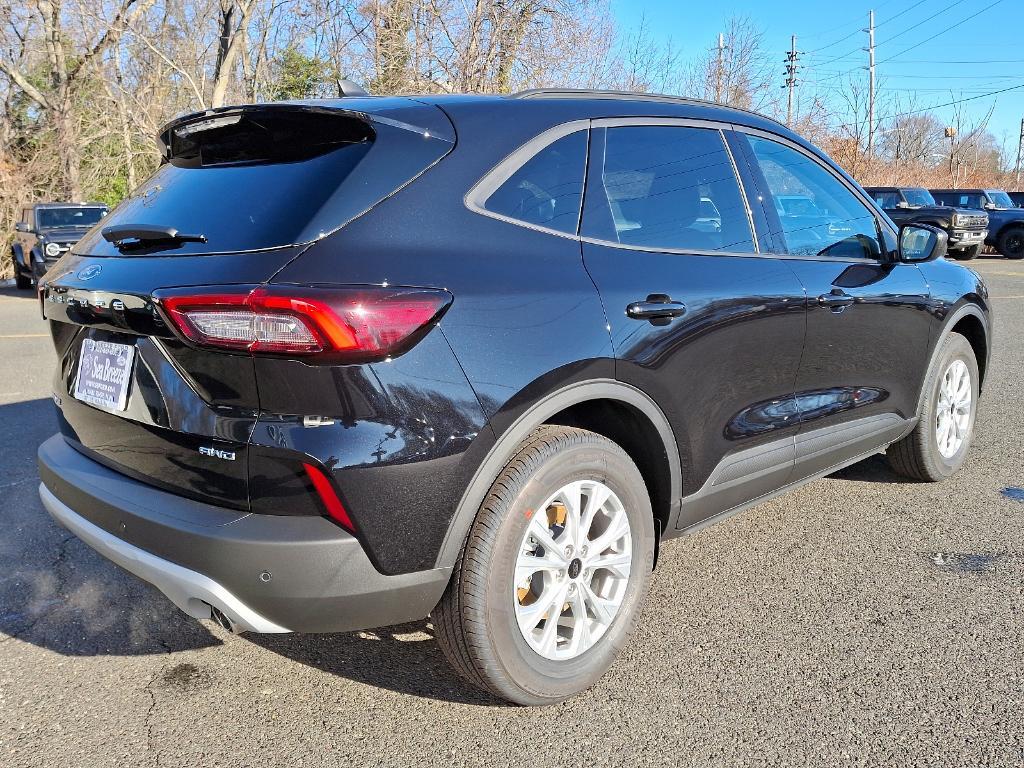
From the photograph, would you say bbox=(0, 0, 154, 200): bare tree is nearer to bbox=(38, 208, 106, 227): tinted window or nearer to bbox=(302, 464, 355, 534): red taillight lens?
bbox=(38, 208, 106, 227): tinted window

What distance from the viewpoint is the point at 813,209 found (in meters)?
3.68

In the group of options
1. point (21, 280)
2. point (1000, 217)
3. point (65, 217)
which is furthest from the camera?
point (1000, 217)

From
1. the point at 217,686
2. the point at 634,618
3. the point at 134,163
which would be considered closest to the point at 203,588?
the point at 217,686

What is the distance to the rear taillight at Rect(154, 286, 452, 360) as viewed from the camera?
2.04 meters

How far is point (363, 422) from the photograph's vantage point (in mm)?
2078

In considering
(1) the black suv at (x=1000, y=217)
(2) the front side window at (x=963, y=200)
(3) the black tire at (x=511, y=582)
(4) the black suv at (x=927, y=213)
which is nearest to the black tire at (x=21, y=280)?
(3) the black tire at (x=511, y=582)

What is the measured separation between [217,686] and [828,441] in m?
2.50

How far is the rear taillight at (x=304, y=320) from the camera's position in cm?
204

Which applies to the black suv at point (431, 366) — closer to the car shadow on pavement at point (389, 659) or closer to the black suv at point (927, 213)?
the car shadow on pavement at point (389, 659)

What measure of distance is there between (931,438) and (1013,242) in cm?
2224

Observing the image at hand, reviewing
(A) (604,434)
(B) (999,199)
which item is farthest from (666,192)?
(B) (999,199)

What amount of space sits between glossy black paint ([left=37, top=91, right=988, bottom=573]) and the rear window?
5 cm

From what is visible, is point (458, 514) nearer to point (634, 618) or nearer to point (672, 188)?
point (634, 618)

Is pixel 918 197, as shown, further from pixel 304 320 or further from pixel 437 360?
pixel 304 320
